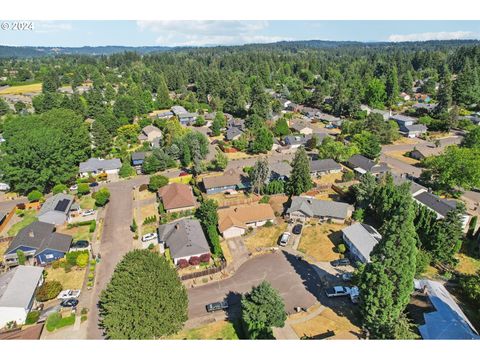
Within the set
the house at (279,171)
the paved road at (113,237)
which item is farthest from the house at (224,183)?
the paved road at (113,237)

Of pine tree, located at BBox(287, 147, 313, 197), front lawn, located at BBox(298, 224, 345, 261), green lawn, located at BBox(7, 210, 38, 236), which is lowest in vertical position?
green lawn, located at BBox(7, 210, 38, 236)

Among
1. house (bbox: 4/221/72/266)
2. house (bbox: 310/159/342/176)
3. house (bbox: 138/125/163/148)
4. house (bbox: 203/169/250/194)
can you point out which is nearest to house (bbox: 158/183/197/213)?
house (bbox: 203/169/250/194)

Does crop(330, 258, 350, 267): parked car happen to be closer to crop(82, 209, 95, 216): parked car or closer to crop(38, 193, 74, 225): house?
crop(82, 209, 95, 216): parked car

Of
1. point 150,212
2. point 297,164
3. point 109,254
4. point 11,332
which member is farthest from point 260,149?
point 11,332

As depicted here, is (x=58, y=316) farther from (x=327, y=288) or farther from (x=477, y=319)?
(x=477, y=319)

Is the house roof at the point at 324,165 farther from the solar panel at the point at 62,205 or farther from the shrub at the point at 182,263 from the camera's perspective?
the solar panel at the point at 62,205

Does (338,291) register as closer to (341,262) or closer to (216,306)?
(341,262)

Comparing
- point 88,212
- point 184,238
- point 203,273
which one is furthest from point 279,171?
point 88,212
